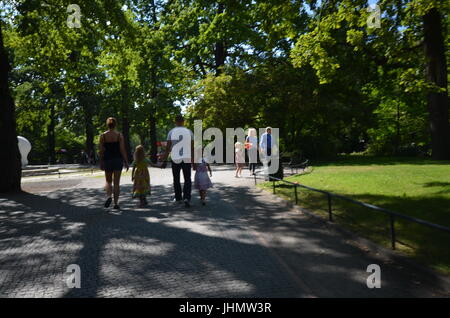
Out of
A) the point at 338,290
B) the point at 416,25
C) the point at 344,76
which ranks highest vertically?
the point at 416,25

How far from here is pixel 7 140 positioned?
13.4m

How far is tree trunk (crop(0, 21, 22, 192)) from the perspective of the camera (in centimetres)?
1335

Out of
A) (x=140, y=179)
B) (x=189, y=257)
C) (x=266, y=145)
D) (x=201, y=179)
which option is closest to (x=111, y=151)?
(x=140, y=179)

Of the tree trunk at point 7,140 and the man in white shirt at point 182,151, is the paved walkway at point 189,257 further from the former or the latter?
the tree trunk at point 7,140

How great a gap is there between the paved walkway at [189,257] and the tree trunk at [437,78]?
800cm

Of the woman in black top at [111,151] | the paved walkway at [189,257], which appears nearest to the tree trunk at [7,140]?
the paved walkway at [189,257]

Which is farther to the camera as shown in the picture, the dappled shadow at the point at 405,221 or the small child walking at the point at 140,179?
the small child walking at the point at 140,179

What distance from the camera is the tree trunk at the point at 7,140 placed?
13.4m

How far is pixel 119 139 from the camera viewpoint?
909 cm

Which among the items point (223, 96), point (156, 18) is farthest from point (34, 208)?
point (156, 18)

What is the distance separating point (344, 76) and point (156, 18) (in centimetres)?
2528

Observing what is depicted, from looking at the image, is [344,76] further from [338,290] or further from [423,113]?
[423,113]

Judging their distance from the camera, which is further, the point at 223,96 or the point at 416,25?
the point at 416,25

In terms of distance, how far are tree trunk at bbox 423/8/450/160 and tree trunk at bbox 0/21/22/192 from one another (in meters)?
14.6
